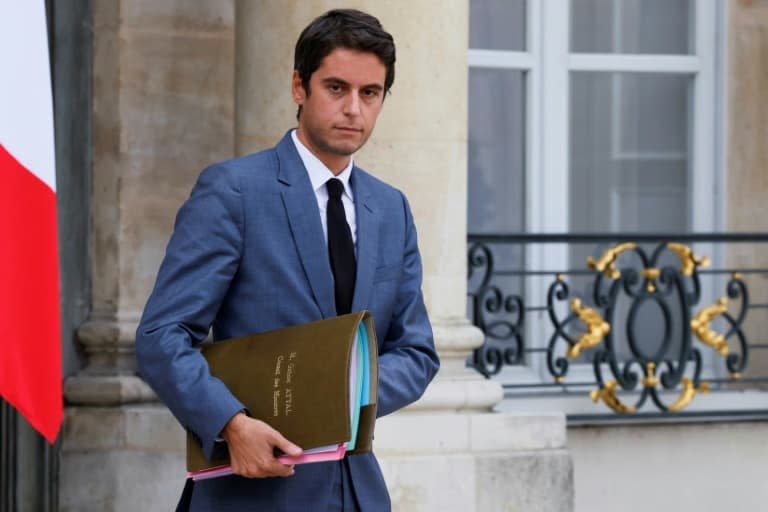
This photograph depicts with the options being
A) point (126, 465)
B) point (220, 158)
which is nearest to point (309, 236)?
point (126, 465)

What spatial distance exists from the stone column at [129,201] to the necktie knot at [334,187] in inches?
119

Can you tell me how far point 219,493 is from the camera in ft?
10.1

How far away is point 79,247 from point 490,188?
2.71 meters

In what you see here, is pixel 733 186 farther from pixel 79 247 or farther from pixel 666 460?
pixel 79 247

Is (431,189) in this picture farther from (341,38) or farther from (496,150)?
(341,38)

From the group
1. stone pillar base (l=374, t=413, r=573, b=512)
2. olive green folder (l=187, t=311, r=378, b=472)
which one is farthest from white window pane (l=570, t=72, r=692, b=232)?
olive green folder (l=187, t=311, r=378, b=472)

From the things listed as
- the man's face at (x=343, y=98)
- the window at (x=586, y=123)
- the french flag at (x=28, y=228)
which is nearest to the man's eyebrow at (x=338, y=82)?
the man's face at (x=343, y=98)

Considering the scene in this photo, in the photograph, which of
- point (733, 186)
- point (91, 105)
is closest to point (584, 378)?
point (733, 186)

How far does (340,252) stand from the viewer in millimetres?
3172

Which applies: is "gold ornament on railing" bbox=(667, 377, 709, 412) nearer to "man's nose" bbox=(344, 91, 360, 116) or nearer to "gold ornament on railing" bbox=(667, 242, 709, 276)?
"gold ornament on railing" bbox=(667, 242, 709, 276)

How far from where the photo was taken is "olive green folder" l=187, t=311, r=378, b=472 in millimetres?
2875

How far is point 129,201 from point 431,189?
117cm

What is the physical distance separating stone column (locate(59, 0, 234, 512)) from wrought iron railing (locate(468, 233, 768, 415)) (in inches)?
63.1

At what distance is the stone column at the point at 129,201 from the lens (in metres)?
6.10
